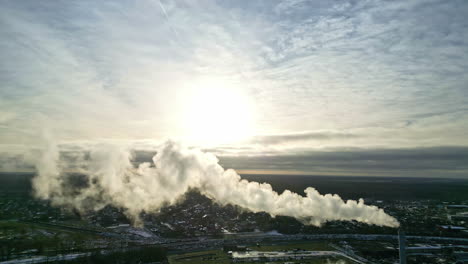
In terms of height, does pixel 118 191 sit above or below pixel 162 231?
above

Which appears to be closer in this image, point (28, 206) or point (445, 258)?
point (445, 258)

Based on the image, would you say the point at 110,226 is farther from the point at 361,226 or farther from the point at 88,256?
the point at 361,226

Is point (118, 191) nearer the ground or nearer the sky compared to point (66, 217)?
nearer the sky

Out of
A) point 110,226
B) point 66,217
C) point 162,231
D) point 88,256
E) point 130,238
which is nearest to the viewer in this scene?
point 88,256

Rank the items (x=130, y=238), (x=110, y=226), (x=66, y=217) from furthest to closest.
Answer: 1. (x=66, y=217)
2. (x=110, y=226)
3. (x=130, y=238)

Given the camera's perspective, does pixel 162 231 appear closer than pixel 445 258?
No

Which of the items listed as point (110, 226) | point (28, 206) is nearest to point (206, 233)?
point (110, 226)

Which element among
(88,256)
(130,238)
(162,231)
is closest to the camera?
(88,256)

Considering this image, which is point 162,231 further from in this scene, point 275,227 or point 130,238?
point 275,227

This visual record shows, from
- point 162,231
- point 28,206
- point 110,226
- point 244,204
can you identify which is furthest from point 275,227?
point 28,206
